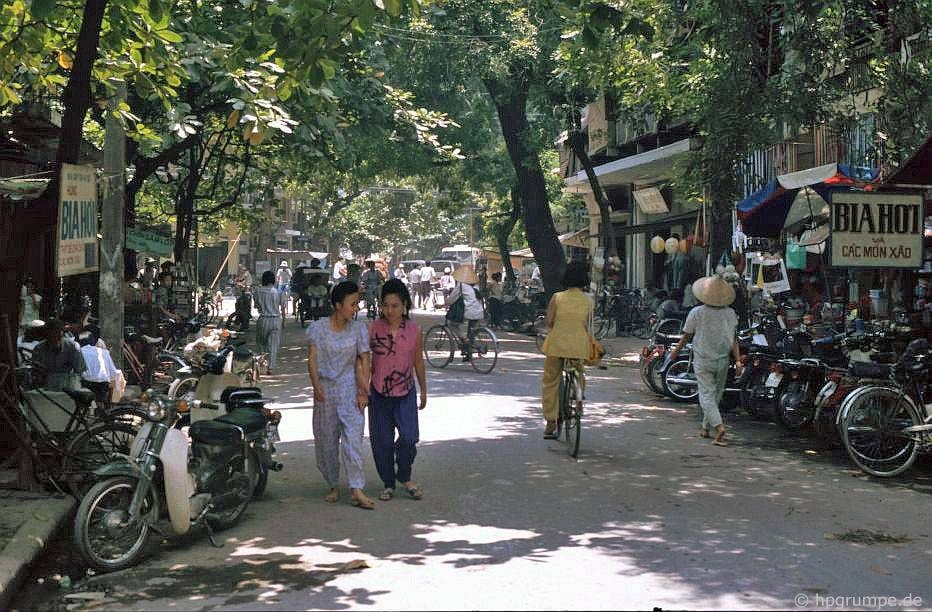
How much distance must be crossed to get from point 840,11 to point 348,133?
9038 mm

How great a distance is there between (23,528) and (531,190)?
73.8 ft

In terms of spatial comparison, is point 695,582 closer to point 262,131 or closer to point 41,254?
point 262,131

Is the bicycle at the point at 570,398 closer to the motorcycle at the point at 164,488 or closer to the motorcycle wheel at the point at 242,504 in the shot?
the motorcycle wheel at the point at 242,504

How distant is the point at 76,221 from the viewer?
838 centimetres

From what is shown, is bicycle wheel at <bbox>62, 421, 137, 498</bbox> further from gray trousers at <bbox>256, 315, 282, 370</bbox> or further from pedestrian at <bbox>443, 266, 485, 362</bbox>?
pedestrian at <bbox>443, 266, 485, 362</bbox>

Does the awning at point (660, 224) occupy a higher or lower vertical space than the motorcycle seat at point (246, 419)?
higher

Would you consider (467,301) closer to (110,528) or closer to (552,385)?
(552,385)

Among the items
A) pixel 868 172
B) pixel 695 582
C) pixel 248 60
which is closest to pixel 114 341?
pixel 248 60

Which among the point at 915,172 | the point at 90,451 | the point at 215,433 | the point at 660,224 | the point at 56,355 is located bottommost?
the point at 90,451

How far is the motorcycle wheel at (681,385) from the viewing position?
48.1ft

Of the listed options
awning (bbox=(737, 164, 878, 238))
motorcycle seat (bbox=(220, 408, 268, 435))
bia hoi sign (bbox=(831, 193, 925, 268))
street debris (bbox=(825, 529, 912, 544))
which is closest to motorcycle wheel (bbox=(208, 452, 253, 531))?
motorcycle seat (bbox=(220, 408, 268, 435))

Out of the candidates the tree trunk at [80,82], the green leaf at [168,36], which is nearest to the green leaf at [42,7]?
the tree trunk at [80,82]

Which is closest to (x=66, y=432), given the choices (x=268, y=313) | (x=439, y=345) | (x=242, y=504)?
(x=242, y=504)

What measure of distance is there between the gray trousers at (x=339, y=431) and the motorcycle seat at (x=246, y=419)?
0.44 metres
